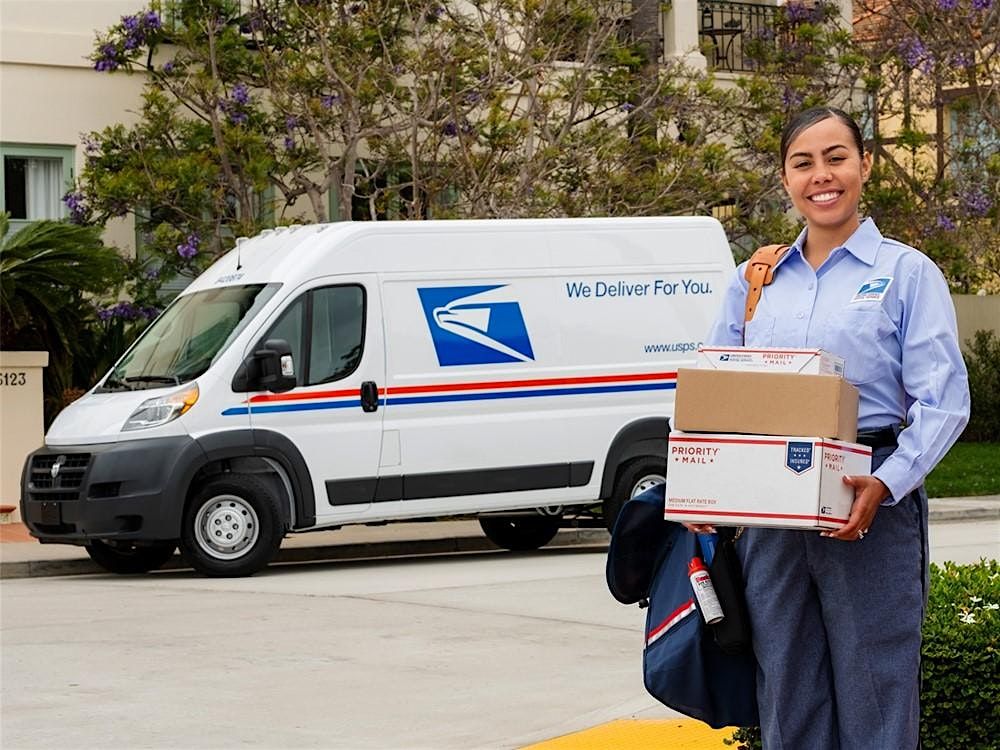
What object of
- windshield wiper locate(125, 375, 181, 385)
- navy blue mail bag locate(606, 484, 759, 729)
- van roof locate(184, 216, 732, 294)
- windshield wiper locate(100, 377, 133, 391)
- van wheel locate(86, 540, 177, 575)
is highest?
van roof locate(184, 216, 732, 294)

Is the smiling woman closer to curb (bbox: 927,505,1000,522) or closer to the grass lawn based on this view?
curb (bbox: 927,505,1000,522)

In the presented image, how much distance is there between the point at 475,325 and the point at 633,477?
78.0 inches

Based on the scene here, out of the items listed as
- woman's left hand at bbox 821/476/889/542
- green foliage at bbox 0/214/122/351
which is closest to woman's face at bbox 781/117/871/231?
woman's left hand at bbox 821/476/889/542

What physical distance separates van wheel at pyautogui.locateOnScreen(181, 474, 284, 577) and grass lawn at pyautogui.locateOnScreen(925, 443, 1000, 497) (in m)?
10.1

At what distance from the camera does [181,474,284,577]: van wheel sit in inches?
555

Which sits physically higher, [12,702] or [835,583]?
[835,583]

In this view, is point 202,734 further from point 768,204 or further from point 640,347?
point 768,204

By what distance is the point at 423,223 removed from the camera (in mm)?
14828

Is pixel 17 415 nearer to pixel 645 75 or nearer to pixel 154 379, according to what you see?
pixel 154 379

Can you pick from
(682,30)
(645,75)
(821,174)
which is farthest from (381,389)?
(682,30)

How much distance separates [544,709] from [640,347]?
25.1 feet

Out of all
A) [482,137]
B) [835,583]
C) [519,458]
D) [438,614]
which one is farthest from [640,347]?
[835,583]

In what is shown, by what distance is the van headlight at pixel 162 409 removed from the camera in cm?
1410

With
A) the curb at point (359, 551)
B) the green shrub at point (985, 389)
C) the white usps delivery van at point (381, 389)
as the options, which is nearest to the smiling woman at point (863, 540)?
the white usps delivery van at point (381, 389)
